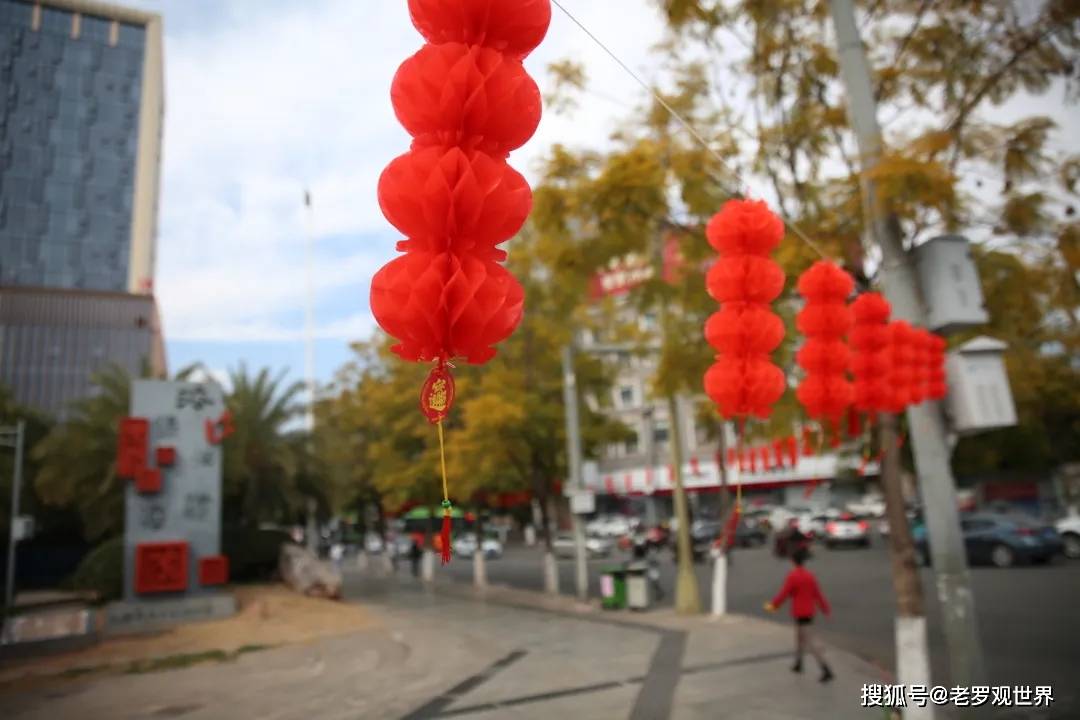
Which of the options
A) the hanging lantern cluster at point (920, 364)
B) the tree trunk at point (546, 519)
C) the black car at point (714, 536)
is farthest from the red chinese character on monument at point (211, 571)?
the black car at point (714, 536)

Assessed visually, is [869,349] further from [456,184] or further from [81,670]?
[81,670]

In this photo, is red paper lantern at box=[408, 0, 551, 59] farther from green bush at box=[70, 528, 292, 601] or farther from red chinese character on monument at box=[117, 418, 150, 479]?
green bush at box=[70, 528, 292, 601]

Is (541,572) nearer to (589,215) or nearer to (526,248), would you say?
(526,248)

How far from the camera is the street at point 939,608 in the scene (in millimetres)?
9047

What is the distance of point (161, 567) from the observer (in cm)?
1722

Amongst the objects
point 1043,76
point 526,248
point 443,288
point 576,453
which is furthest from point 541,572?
point 443,288

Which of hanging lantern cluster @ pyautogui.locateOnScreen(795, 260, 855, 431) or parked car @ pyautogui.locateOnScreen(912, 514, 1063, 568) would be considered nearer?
hanging lantern cluster @ pyautogui.locateOnScreen(795, 260, 855, 431)

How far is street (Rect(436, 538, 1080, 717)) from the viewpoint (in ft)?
29.7

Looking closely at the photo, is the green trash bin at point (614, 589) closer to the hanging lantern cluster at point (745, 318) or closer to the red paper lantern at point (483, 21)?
the hanging lantern cluster at point (745, 318)

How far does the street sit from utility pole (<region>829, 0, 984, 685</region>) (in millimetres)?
1897

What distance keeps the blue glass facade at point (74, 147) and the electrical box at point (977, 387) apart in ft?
97.5

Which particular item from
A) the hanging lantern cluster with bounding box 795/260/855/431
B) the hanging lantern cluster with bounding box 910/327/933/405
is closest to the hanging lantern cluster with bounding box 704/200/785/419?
the hanging lantern cluster with bounding box 795/260/855/431

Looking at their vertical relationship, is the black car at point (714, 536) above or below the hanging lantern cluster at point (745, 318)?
below

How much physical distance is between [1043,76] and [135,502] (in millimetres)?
19222
